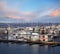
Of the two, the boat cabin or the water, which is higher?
the boat cabin

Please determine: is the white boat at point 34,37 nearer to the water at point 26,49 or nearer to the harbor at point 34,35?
the harbor at point 34,35

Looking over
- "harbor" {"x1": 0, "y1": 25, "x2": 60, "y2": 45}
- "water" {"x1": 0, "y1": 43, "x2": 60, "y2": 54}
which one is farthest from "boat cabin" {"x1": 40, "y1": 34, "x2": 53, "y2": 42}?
"water" {"x1": 0, "y1": 43, "x2": 60, "y2": 54}

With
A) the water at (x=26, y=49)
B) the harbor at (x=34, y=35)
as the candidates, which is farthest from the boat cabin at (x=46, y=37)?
the water at (x=26, y=49)

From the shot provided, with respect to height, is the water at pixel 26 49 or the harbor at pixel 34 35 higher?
the harbor at pixel 34 35

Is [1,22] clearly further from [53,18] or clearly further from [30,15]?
[53,18]

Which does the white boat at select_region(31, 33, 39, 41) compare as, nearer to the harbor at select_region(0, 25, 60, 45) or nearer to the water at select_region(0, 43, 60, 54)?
the harbor at select_region(0, 25, 60, 45)

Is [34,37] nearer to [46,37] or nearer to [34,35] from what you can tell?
[34,35]

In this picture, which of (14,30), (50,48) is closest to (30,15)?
(14,30)

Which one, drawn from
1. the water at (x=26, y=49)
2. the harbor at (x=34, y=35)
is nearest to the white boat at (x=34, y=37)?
the harbor at (x=34, y=35)
